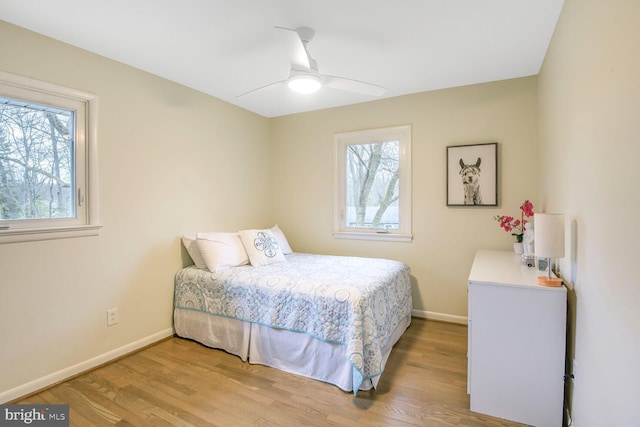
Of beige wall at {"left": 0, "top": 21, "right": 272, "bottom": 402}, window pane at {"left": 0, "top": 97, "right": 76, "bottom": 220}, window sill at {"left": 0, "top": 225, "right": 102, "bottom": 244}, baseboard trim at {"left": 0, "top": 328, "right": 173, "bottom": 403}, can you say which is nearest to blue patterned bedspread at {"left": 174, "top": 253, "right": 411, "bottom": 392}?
baseboard trim at {"left": 0, "top": 328, "right": 173, "bottom": 403}

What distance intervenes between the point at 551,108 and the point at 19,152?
12.0 ft

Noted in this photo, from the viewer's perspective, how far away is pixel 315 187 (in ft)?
12.9

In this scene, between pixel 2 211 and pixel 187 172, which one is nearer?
pixel 2 211

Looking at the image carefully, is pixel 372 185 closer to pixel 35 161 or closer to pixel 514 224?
pixel 514 224

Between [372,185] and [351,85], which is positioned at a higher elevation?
[351,85]

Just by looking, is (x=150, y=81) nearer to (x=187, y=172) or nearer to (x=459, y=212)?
(x=187, y=172)

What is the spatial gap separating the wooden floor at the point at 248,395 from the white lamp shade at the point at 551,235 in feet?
3.25

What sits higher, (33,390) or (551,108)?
(551,108)

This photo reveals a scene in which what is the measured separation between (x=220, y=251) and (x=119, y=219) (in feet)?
2.77

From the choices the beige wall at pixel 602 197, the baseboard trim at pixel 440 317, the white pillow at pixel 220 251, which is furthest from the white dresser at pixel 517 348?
the white pillow at pixel 220 251

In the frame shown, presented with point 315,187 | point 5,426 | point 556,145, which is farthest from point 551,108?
point 5,426

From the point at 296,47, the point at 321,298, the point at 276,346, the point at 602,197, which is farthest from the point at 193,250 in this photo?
the point at 602,197

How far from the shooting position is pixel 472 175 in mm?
3082

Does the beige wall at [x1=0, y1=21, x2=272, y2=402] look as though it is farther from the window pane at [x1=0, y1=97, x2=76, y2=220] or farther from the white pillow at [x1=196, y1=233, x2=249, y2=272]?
the white pillow at [x1=196, y1=233, x2=249, y2=272]
